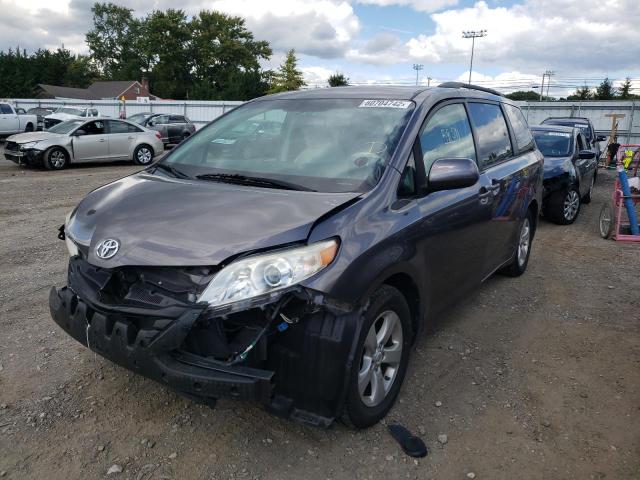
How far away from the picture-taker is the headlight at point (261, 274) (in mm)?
2291

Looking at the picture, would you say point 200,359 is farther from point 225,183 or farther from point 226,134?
point 226,134

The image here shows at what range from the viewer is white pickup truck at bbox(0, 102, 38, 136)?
21375 millimetres

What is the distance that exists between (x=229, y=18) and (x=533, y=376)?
7878cm

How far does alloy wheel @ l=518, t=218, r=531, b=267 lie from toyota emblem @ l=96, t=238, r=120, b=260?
13.6 ft

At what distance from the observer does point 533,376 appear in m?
3.58

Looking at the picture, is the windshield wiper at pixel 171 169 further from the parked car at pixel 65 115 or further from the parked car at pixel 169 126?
the parked car at pixel 65 115

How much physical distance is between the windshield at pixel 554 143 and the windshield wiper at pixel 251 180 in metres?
8.07

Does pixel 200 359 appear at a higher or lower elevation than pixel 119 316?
lower

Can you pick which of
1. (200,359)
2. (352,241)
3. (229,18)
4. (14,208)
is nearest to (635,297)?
(352,241)

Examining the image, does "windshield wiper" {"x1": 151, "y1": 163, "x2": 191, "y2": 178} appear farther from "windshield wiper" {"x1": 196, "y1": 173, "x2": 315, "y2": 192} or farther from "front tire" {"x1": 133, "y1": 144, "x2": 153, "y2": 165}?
"front tire" {"x1": 133, "y1": 144, "x2": 153, "y2": 165}

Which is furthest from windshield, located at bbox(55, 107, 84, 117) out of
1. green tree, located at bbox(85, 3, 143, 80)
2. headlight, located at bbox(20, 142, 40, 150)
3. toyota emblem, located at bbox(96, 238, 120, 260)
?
green tree, located at bbox(85, 3, 143, 80)

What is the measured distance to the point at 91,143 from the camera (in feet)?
48.6

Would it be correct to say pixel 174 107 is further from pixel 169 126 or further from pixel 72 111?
pixel 169 126

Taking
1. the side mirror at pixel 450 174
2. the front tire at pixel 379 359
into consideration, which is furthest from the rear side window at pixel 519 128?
the front tire at pixel 379 359
